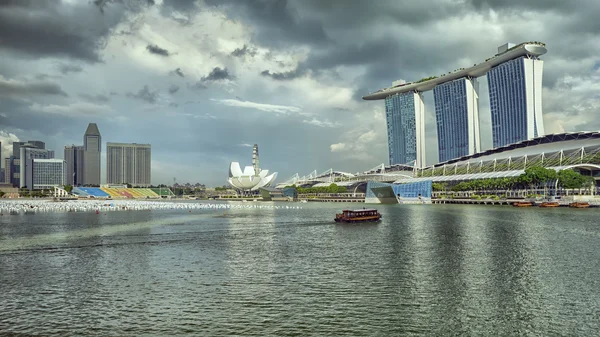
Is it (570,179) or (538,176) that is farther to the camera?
(538,176)

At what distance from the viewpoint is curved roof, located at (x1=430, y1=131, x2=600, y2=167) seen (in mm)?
121812

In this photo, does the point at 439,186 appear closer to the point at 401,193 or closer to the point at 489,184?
the point at 401,193

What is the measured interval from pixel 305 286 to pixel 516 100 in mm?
169028

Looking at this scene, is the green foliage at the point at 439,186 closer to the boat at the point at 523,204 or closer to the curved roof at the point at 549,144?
the curved roof at the point at 549,144

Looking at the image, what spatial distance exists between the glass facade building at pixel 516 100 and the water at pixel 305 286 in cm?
13722

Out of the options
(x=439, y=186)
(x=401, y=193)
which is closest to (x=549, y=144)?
(x=439, y=186)

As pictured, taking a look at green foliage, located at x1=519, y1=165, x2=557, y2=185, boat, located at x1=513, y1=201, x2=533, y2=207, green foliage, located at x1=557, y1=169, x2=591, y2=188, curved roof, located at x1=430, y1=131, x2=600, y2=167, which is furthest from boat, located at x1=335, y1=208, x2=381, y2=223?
curved roof, located at x1=430, y1=131, x2=600, y2=167

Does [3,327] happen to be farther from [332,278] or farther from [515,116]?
[515,116]

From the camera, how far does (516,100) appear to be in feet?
559

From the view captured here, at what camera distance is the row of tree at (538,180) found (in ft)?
330

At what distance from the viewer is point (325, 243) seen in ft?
135

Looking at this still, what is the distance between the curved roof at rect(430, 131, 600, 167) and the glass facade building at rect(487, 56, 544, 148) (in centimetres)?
2273

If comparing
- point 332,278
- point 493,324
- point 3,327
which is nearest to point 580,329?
point 493,324

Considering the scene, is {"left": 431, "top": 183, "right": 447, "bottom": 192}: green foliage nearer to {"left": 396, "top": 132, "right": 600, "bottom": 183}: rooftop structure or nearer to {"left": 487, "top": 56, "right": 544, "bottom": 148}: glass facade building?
{"left": 396, "top": 132, "right": 600, "bottom": 183}: rooftop structure
